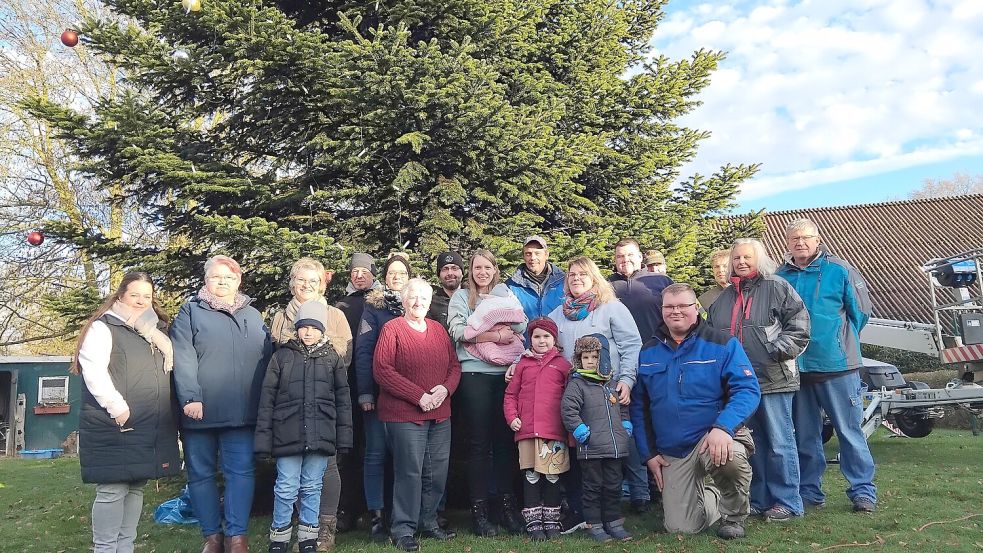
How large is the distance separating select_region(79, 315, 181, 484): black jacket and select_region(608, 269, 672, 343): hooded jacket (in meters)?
3.49

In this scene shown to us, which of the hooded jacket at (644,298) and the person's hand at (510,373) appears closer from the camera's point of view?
the person's hand at (510,373)

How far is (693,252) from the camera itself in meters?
8.13

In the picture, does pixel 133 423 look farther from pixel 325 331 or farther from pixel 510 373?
pixel 510 373

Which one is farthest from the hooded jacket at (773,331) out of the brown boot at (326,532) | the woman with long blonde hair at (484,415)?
the brown boot at (326,532)

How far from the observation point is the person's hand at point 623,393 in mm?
4773

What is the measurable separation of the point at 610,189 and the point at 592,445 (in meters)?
4.80

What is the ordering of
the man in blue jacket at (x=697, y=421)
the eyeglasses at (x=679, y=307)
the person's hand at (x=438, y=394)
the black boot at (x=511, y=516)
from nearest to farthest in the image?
1. the man in blue jacket at (x=697, y=421)
2. the eyeglasses at (x=679, y=307)
3. the person's hand at (x=438, y=394)
4. the black boot at (x=511, y=516)

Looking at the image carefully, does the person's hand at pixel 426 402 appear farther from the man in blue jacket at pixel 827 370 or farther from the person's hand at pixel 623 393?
the man in blue jacket at pixel 827 370

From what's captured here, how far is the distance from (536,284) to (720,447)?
1.99m

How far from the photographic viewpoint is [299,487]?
4551mm

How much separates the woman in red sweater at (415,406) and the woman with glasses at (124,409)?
1406mm

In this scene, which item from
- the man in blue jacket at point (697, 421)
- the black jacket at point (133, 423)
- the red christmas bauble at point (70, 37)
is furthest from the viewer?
the red christmas bauble at point (70, 37)

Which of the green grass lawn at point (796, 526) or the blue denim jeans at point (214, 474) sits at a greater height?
the blue denim jeans at point (214, 474)

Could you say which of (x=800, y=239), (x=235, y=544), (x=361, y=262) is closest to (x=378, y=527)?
(x=235, y=544)
